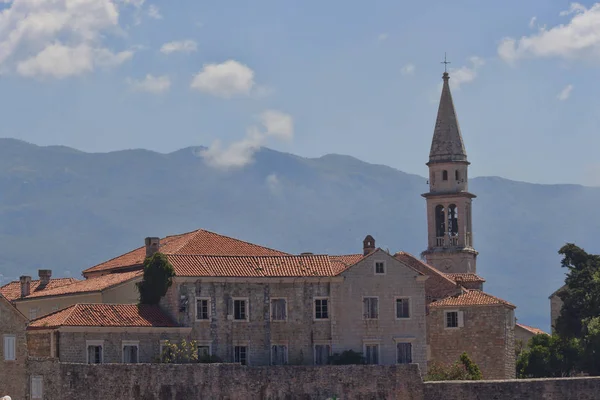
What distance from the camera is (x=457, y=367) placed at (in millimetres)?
85375

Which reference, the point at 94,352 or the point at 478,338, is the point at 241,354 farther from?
the point at 478,338

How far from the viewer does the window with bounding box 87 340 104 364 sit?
78500mm

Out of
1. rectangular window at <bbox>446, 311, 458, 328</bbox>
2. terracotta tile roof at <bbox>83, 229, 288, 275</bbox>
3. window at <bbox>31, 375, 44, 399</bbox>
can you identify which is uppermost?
terracotta tile roof at <bbox>83, 229, 288, 275</bbox>

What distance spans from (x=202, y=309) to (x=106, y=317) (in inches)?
228

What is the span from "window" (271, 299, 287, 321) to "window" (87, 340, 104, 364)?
10.4 meters

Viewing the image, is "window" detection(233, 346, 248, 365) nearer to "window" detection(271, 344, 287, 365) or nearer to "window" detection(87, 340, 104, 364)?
"window" detection(271, 344, 287, 365)

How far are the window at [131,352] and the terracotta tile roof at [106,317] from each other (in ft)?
3.14

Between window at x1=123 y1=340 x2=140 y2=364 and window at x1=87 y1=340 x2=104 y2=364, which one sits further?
window at x1=123 y1=340 x2=140 y2=364

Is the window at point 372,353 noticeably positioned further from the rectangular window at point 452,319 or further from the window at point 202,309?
the window at point 202,309

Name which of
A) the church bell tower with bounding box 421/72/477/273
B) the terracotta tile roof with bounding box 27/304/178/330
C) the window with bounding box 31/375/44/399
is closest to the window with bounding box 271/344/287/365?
the terracotta tile roof with bounding box 27/304/178/330

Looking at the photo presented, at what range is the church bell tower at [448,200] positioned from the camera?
122 meters

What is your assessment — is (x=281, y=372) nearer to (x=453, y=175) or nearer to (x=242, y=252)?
(x=242, y=252)

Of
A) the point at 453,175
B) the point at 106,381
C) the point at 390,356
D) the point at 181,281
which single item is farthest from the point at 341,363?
the point at 453,175

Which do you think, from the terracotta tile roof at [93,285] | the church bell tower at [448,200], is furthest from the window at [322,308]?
the church bell tower at [448,200]
